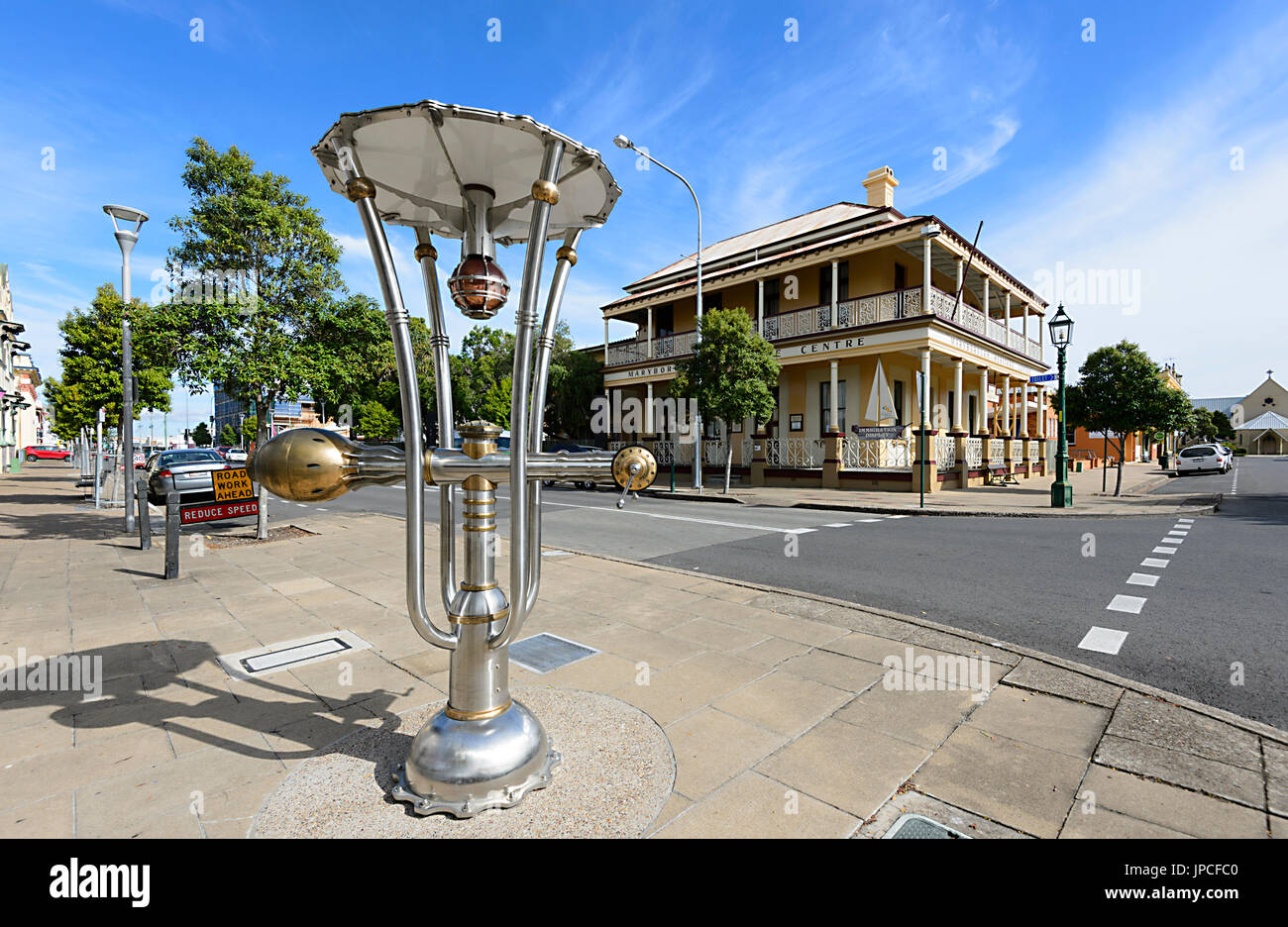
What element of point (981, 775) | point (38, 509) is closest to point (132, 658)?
point (981, 775)

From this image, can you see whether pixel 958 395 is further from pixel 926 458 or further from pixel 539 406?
pixel 539 406

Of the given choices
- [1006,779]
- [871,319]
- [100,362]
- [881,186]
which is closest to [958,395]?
[871,319]

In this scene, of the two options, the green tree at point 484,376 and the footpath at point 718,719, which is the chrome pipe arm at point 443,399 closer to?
the footpath at point 718,719

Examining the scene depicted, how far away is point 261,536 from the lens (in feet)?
32.9

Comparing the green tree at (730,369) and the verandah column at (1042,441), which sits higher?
the green tree at (730,369)

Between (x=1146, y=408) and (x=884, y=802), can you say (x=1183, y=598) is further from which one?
(x=1146, y=408)

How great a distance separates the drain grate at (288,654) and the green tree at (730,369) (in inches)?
595

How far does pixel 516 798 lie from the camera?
2.35m

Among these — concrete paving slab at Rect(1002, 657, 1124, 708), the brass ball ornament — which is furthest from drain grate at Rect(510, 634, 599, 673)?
concrete paving slab at Rect(1002, 657, 1124, 708)

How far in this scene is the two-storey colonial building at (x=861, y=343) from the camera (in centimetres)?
1983

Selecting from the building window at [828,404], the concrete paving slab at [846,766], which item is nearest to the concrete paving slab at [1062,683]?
the concrete paving slab at [846,766]

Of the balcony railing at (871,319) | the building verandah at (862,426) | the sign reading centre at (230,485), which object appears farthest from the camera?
the balcony railing at (871,319)

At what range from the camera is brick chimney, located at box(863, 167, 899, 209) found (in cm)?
2511

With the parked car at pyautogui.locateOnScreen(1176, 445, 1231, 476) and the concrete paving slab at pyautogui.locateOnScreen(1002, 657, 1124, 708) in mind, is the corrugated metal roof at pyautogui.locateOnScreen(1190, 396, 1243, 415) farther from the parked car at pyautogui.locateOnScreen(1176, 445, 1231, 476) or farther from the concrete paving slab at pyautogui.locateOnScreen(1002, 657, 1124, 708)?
the concrete paving slab at pyautogui.locateOnScreen(1002, 657, 1124, 708)
